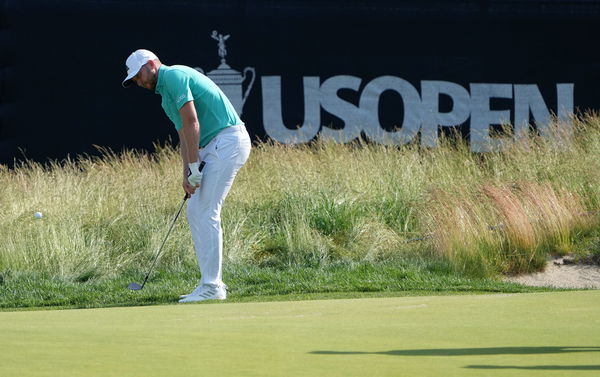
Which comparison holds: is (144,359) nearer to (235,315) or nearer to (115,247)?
(235,315)

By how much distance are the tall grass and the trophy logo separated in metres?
2.51

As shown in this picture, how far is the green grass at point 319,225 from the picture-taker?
9.06 metres

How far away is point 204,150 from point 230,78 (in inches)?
297

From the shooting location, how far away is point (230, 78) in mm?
15227

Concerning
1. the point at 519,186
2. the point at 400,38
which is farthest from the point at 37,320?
the point at 400,38

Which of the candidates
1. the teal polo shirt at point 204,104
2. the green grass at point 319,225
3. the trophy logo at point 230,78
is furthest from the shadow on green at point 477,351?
the trophy logo at point 230,78

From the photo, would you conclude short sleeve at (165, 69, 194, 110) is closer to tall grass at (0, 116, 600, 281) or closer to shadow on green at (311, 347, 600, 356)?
tall grass at (0, 116, 600, 281)

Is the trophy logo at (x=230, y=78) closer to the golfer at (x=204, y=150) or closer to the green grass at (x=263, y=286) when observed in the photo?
the green grass at (x=263, y=286)

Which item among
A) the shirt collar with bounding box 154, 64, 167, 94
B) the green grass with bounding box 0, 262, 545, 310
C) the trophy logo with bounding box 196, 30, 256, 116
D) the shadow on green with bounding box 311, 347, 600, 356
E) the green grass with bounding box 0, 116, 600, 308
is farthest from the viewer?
the trophy logo with bounding box 196, 30, 256, 116

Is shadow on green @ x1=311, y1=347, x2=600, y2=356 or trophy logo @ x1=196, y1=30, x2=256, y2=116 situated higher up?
trophy logo @ x1=196, y1=30, x2=256, y2=116

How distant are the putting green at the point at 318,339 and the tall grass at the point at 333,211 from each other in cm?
289

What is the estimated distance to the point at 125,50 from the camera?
15.3m

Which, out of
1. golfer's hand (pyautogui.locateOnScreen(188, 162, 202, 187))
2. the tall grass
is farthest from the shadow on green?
the tall grass

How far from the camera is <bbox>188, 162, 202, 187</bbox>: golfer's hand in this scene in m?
7.57
